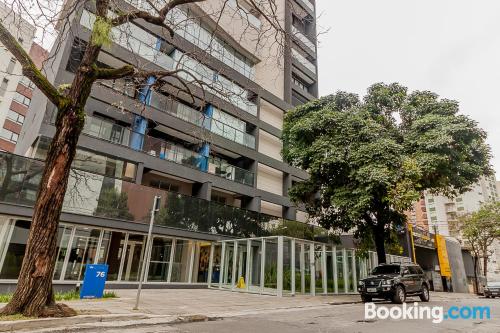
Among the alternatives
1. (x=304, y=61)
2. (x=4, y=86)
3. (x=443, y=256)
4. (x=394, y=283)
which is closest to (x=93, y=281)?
(x=394, y=283)

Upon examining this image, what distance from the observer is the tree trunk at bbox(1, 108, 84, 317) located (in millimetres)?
6492

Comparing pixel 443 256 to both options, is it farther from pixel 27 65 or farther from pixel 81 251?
pixel 27 65

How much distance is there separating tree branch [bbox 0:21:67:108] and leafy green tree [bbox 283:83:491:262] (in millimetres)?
13490

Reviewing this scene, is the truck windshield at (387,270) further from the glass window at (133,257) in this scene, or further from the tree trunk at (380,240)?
the glass window at (133,257)

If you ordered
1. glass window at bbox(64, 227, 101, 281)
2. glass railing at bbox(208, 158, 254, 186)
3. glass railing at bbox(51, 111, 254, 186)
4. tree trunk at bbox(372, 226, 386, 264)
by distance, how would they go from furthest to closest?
glass railing at bbox(208, 158, 254, 186)
tree trunk at bbox(372, 226, 386, 264)
glass railing at bbox(51, 111, 254, 186)
glass window at bbox(64, 227, 101, 281)

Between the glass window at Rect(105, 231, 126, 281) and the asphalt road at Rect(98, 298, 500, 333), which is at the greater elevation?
the glass window at Rect(105, 231, 126, 281)

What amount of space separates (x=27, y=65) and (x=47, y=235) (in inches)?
148

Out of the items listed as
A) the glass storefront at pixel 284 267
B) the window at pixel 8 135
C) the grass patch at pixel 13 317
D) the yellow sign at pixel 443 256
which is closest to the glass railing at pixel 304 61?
the yellow sign at pixel 443 256

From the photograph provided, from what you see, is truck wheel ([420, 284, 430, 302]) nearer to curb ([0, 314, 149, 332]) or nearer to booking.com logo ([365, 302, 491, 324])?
booking.com logo ([365, 302, 491, 324])

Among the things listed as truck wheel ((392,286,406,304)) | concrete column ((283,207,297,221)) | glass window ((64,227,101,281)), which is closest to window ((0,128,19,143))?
glass window ((64,227,101,281))

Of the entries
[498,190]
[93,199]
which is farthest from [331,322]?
[498,190]

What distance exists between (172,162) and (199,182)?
232cm

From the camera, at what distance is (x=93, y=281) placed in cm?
1062

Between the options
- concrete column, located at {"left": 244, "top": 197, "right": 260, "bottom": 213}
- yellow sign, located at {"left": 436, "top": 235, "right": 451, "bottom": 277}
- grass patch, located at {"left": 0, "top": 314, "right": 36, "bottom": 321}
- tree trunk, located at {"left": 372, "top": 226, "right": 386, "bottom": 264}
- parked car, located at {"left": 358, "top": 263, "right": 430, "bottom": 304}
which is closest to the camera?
grass patch, located at {"left": 0, "top": 314, "right": 36, "bottom": 321}
